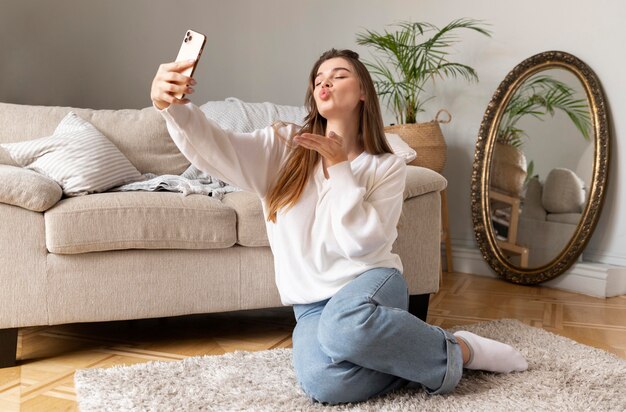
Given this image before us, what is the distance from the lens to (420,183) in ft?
8.03

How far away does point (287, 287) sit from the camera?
6.20 ft

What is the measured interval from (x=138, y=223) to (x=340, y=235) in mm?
732

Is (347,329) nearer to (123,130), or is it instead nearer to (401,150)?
(401,150)

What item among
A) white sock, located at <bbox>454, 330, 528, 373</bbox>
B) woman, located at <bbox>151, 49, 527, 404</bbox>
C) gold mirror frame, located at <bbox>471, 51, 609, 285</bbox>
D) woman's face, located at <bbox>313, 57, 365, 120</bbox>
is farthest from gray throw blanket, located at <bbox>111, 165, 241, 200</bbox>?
gold mirror frame, located at <bbox>471, 51, 609, 285</bbox>

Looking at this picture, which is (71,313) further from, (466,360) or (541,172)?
(541,172)

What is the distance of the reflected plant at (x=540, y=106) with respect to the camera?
11.0ft

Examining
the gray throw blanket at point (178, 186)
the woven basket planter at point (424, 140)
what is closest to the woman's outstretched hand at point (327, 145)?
the gray throw blanket at point (178, 186)

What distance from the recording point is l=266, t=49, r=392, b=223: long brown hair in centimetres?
186

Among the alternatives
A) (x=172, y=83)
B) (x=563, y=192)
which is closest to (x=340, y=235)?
(x=172, y=83)

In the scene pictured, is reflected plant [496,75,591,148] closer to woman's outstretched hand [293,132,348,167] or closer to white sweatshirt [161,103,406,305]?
white sweatshirt [161,103,406,305]

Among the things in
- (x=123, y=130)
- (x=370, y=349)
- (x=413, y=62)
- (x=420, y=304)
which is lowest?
(x=420, y=304)

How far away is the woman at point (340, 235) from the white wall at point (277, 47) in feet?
6.18

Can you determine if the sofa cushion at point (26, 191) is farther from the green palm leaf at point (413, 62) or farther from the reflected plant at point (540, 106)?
the reflected plant at point (540, 106)

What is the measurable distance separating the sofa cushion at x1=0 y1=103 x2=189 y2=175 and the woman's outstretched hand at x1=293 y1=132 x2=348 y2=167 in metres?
1.25
